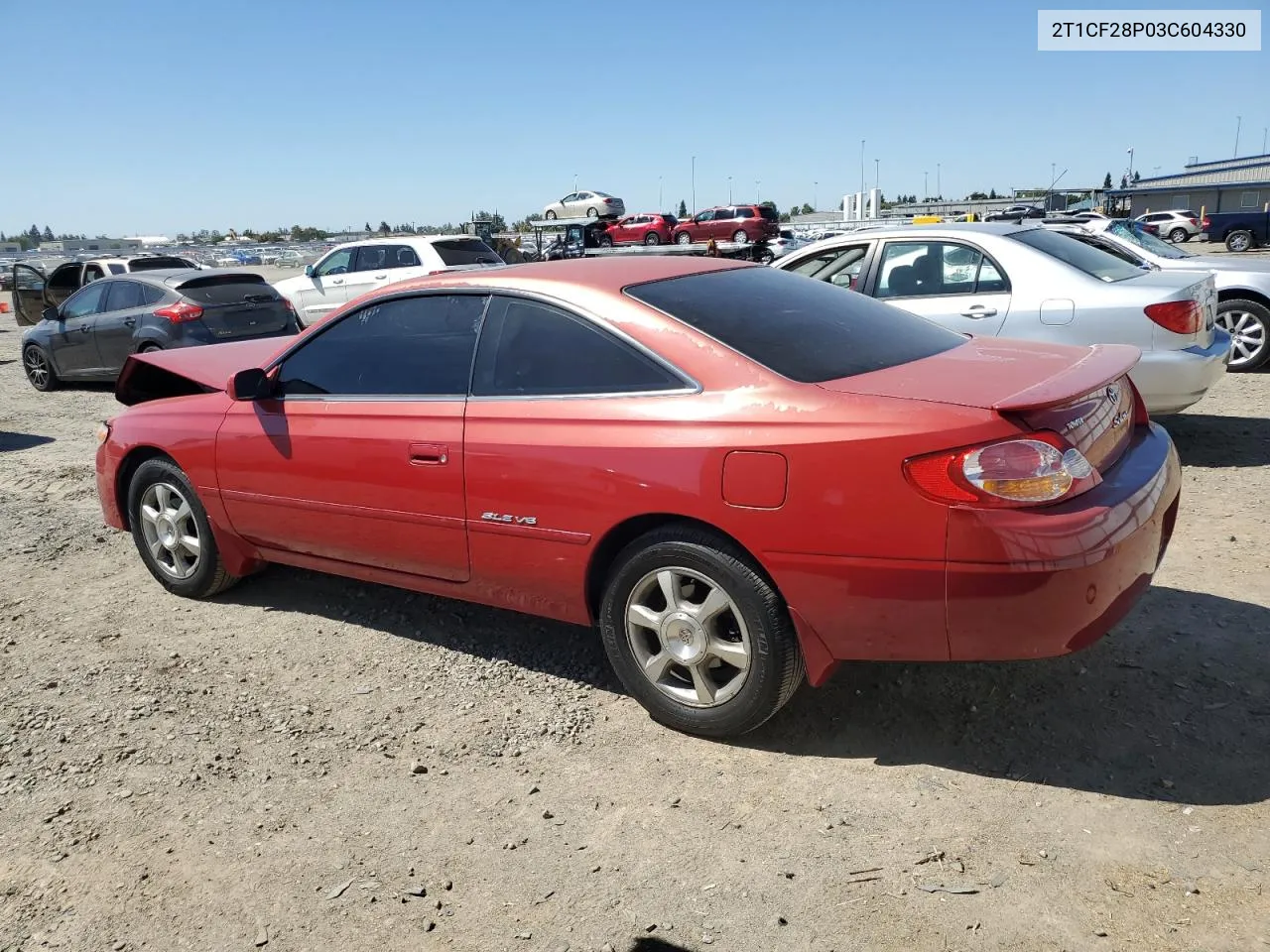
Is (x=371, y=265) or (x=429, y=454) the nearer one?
(x=429, y=454)

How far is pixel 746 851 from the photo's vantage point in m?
2.71

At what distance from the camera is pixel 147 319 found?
11234mm

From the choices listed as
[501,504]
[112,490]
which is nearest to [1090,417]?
[501,504]

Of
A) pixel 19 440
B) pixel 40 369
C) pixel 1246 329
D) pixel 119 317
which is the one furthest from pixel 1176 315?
pixel 40 369

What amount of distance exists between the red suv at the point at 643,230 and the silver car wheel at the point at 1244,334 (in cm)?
3228

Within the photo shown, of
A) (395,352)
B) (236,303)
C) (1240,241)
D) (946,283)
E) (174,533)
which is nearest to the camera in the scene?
(395,352)

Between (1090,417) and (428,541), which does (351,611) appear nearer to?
(428,541)

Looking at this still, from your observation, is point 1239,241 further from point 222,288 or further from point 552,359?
point 552,359

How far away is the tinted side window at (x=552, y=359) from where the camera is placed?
3.28 m

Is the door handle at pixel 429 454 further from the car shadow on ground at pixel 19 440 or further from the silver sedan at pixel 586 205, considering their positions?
the silver sedan at pixel 586 205

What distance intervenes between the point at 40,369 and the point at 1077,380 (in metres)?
13.1

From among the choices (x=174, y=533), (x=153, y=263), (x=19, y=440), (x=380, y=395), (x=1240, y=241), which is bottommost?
(x=19, y=440)

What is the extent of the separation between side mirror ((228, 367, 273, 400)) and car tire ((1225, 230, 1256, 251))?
37.0 meters

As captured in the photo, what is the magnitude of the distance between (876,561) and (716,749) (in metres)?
0.90
